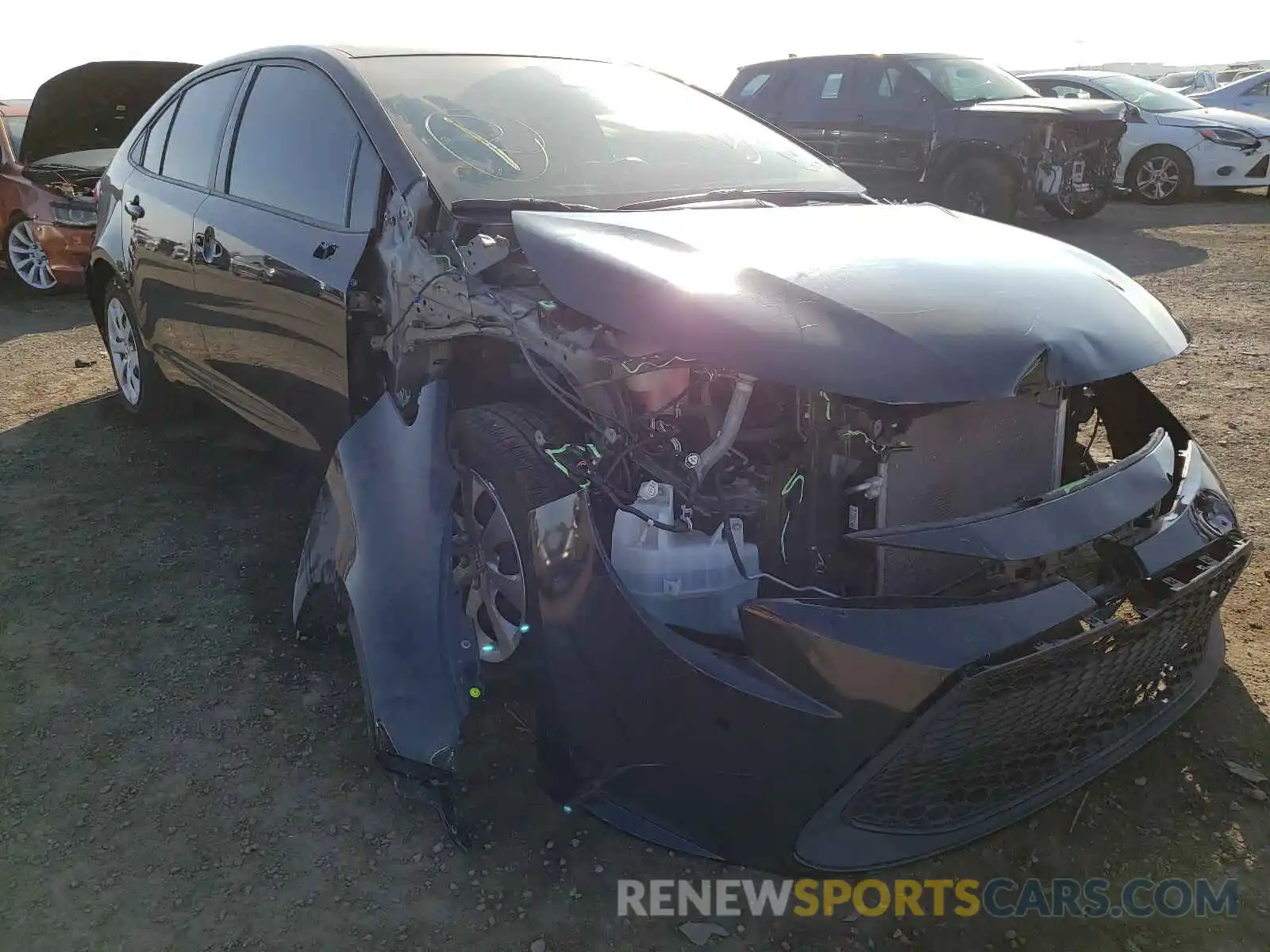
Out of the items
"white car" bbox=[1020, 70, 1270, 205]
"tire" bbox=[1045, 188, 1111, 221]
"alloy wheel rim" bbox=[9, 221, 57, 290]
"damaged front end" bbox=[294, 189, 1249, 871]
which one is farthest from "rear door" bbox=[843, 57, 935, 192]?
"damaged front end" bbox=[294, 189, 1249, 871]

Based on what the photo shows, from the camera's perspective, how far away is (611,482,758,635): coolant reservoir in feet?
6.74

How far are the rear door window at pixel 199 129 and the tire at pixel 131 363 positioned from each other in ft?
2.53

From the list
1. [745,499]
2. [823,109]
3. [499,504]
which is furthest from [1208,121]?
[499,504]

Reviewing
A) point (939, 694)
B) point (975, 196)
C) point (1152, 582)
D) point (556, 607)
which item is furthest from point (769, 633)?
point (975, 196)

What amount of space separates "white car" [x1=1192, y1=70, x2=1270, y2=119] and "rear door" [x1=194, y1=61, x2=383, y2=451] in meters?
14.9

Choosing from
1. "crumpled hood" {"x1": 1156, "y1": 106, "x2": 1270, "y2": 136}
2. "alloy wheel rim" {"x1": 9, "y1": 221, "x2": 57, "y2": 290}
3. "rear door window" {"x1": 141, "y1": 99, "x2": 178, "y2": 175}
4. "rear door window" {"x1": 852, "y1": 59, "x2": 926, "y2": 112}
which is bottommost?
"alloy wheel rim" {"x1": 9, "y1": 221, "x2": 57, "y2": 290}

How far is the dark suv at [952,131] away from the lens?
359 inches

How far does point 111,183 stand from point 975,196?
7.29 metres

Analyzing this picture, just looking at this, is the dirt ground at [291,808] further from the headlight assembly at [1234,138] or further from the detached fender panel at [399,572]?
the headlight assembly at [1234,138]

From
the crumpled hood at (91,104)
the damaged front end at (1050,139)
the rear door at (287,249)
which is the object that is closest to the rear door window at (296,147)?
the rear door at (287,249)

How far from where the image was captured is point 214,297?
3.67 m

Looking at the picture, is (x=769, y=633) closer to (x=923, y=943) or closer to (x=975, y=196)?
(x=923, y=943)

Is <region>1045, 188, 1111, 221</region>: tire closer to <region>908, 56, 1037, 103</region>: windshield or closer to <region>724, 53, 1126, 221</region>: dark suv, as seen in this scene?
<region>724, 53, 1126, 221</region>: dark suv

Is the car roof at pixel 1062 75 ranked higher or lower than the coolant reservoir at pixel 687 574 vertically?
lower
